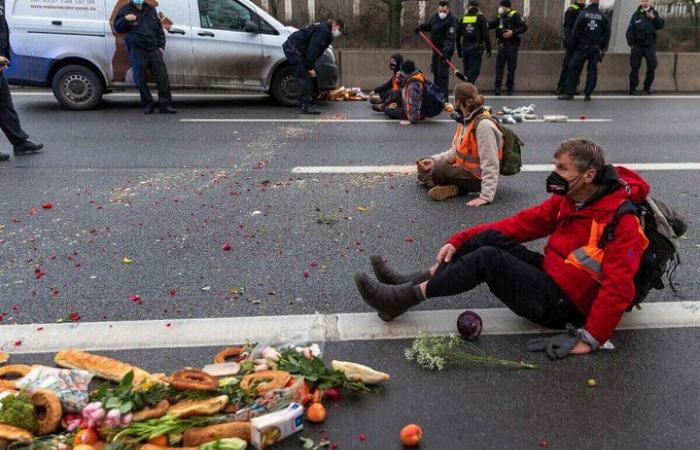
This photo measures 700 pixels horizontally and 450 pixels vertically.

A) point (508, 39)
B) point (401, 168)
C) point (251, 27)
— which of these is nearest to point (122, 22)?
point (251, 27)

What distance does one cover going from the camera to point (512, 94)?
14930 mm

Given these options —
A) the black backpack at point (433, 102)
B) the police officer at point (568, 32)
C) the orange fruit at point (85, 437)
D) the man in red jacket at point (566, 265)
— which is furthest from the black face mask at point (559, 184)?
the police officer at point (568, 32)

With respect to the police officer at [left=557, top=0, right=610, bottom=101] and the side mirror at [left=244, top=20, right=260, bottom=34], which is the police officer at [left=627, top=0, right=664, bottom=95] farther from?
the side mirror at [left=244, top=20, right=260, bottom=34]

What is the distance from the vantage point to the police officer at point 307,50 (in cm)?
1143

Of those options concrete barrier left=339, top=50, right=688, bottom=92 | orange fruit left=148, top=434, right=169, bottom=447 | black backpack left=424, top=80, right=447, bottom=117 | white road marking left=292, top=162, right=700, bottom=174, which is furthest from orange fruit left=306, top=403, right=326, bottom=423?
concrete barrier left=339, top=50, right=688, bottom=92

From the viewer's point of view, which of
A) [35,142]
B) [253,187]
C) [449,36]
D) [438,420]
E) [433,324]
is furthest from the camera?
[449,36]

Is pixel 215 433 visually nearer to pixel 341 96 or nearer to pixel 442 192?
pixel 442 192

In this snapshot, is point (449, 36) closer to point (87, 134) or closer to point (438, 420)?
point (87, 134)

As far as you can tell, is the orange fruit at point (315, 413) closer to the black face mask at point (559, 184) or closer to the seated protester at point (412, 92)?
the black face mask at point (559, 184)

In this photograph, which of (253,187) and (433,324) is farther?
(253,187)

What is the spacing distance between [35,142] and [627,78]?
13141mm

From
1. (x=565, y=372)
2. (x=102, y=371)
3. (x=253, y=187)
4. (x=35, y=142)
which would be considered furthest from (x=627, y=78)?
(x=102, y=371)

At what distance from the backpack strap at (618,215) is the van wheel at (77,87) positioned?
33.8ft

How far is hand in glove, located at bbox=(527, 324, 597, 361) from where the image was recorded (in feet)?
11.4
